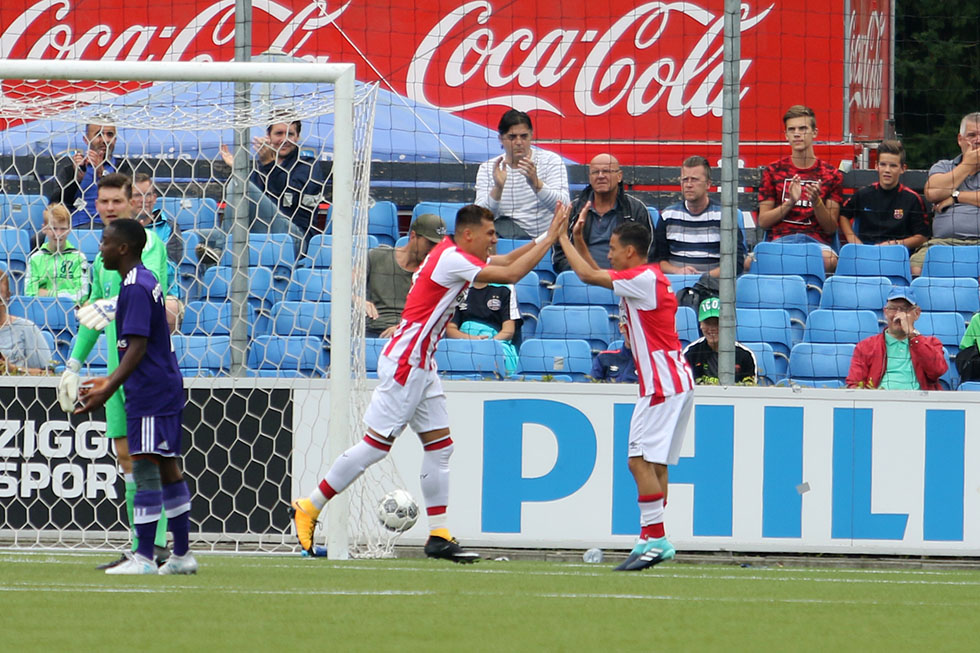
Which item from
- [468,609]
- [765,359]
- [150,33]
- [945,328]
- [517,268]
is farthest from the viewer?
[150,33]

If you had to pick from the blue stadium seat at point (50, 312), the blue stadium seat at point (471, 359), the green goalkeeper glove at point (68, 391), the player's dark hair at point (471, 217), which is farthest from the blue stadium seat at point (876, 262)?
the green goalkeeper glove at point (68, 391)

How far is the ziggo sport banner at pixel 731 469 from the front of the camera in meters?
8.89

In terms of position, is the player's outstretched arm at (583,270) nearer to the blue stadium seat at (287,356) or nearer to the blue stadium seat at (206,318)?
the blue stadium seat at (287,356)

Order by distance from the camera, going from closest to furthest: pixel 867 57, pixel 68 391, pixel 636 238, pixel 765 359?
pixel 68 391 → pixel 636 238 → pixel 765 359 → pixel 867 57

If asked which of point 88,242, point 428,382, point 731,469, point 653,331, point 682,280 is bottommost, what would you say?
point 731,469

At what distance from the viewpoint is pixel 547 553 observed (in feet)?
29.8

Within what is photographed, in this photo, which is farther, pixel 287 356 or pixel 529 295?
pixel 529 295

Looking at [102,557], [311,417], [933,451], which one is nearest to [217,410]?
[311,417]

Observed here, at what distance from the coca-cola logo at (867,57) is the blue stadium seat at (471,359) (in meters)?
4.83

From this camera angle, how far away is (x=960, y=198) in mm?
10719

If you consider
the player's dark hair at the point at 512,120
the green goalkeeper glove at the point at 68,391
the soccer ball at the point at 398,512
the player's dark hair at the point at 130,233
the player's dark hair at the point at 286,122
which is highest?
the player's dark hair at the point at 512,120

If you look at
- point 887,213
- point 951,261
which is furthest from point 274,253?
point 951,261

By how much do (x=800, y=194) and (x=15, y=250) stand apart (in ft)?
17.7

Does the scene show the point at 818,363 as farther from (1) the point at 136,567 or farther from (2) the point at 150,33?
(2) the point at 150,33
